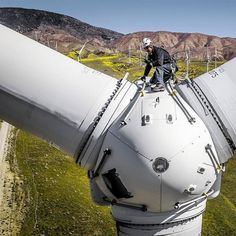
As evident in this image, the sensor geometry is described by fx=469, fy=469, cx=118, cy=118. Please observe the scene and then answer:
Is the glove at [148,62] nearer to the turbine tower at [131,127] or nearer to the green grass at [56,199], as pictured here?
the turbine tower at [131,127]

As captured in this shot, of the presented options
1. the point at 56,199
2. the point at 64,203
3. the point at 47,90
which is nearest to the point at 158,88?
the point at 47,90

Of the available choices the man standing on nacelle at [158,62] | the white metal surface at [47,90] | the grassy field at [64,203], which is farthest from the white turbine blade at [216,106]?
the grassy field at [64,203]

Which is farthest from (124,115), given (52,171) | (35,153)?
(35,153)

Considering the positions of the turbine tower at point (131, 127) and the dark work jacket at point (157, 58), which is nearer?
the turbine tower at point (131, 127)

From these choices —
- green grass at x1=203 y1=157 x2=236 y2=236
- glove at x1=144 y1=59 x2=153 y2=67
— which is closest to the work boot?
glove at x1=144 y1=59 x2=153 y2=67

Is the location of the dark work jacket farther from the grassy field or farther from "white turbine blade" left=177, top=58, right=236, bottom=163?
the grassy field

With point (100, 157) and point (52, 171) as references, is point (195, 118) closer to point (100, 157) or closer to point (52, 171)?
point (100, 157)
